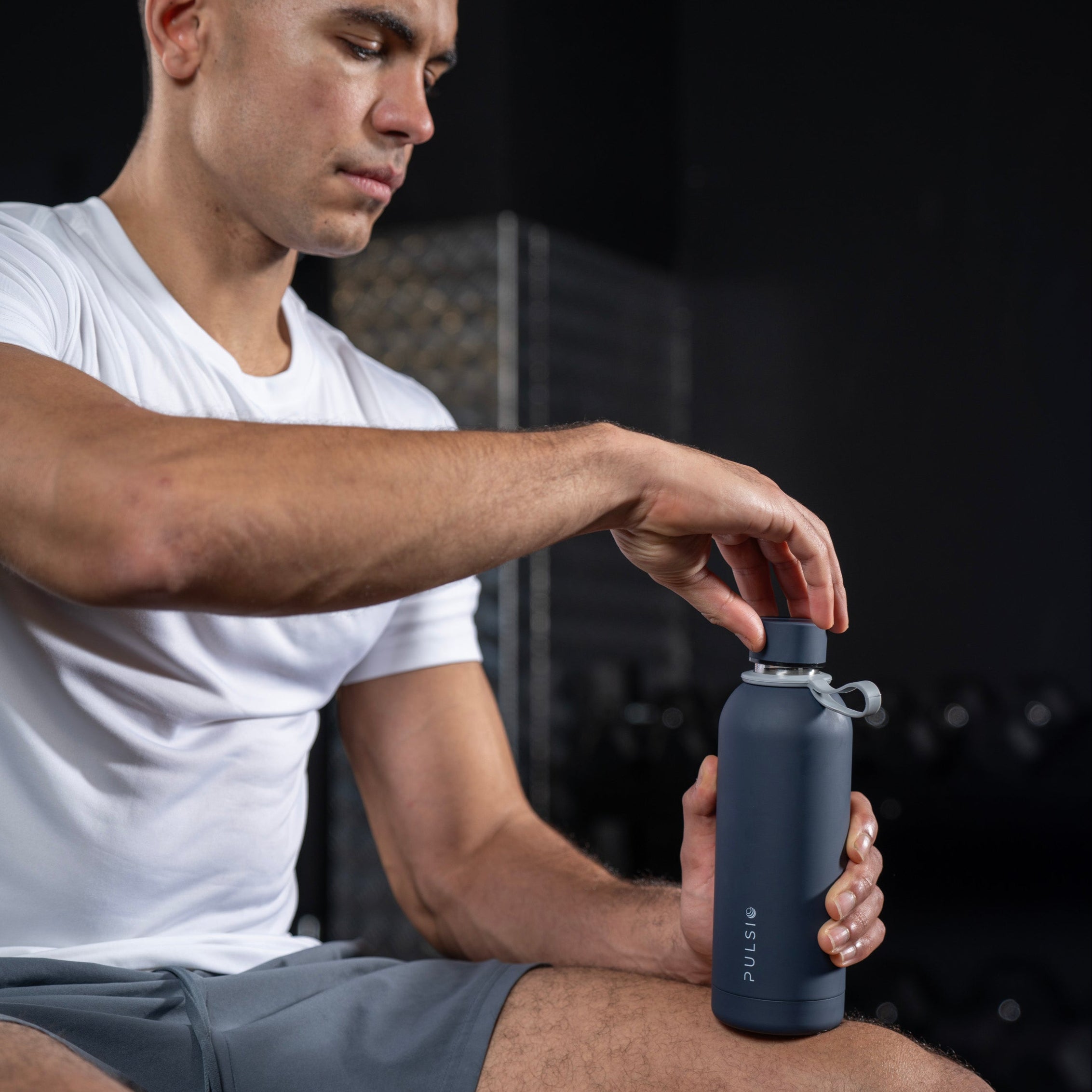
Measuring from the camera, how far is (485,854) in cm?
174

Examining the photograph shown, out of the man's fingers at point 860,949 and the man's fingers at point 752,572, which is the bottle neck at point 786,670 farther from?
the man's fingers at point 860,949

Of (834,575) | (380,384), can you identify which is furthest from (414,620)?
(834,575)

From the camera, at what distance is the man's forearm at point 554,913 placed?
152cm

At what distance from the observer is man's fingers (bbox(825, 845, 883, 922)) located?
1.24 meters

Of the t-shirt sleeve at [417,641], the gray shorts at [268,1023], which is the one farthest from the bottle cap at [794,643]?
the t-shirt sleeve at [417,641]

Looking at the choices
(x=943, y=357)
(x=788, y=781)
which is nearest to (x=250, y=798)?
(x=788, y=781)

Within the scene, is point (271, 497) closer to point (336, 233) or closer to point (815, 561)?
point (815, 561)

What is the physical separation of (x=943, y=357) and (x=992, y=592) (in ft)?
1.95

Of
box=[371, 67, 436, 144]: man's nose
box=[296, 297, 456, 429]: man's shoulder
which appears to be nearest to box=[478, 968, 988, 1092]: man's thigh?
box=[296, 297, 456, 429]: man's shoulder

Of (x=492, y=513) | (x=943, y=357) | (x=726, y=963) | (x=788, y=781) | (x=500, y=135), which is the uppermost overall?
(x=500, y=135)

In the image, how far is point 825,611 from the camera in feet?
4.44

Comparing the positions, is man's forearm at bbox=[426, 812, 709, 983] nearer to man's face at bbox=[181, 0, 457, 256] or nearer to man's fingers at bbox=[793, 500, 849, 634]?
man's fingers at bbox=[793, 500, 849, 634]

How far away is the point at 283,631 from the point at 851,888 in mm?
772

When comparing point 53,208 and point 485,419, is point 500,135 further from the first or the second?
point 53,208
